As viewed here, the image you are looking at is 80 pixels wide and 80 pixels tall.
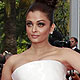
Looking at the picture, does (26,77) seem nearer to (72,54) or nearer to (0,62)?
(72,54)

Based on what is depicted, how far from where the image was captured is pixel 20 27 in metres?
20.2

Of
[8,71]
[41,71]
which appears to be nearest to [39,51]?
[41,71]

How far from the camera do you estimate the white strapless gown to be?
6.23 feet

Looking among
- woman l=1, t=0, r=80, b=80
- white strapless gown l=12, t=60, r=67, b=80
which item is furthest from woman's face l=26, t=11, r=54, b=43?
white strapless gown l=12, t=60, r=67, b=80

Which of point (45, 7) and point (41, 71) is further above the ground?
point (45, 7)

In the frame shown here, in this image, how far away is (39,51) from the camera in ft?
6.54

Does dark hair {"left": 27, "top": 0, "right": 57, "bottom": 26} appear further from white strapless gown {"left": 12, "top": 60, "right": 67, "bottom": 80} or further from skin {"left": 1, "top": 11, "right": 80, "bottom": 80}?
white strapless gown {"left": 12, "top": 60, "right": 67, "bottom": 80}

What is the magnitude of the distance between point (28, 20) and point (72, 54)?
35cm

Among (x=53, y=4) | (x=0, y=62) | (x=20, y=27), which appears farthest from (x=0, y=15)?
(x=53, y=4)

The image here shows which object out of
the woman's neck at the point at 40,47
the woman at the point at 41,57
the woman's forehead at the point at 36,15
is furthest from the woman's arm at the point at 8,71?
the woman's forehead at the point at 36,15

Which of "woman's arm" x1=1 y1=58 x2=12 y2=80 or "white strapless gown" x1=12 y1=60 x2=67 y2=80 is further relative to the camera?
"woman's arm" x1=1 y1=58 x2=12 y2=80

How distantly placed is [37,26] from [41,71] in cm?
28

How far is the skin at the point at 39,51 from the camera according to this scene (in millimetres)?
1923

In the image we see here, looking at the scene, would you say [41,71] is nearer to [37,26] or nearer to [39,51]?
[39,51]
